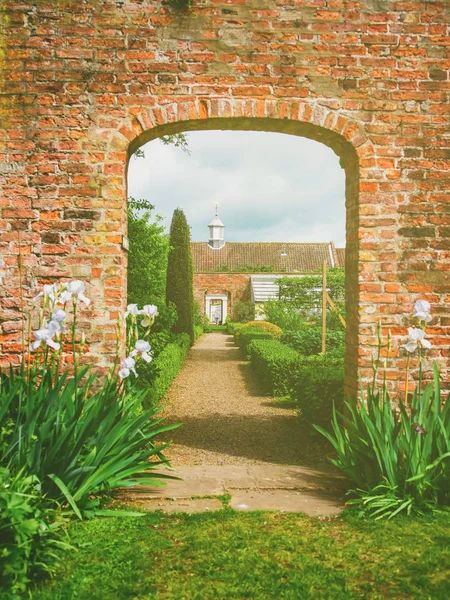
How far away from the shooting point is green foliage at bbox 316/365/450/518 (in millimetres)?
3109

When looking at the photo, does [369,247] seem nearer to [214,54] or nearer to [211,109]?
[211,109]

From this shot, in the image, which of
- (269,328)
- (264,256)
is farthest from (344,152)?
(264,256)

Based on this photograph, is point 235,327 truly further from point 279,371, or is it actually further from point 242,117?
point 242,117

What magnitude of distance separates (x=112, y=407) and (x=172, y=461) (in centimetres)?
165

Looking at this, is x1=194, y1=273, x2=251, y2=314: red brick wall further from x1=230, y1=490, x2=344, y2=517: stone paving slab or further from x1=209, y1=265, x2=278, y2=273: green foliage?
x1=230, y1=490, x2=344, y2=517: stone paving slab

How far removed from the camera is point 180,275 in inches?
687

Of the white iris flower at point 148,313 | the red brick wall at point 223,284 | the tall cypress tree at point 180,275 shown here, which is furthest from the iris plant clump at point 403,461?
the red brick wall at point 223,284

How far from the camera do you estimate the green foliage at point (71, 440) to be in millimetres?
2811

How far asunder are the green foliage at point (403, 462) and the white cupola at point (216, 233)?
35.9 meters

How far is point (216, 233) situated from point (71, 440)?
121 feet

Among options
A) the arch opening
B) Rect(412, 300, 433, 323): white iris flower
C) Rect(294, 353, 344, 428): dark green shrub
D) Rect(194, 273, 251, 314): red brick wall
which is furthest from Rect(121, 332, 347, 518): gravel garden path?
Rect(194, 273, 251, 314): red brick wall

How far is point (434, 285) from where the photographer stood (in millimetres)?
4027

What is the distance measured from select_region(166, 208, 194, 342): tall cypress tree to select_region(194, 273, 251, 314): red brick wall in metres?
13.7

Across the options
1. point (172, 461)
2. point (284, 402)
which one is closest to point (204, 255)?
point (284, 402)
